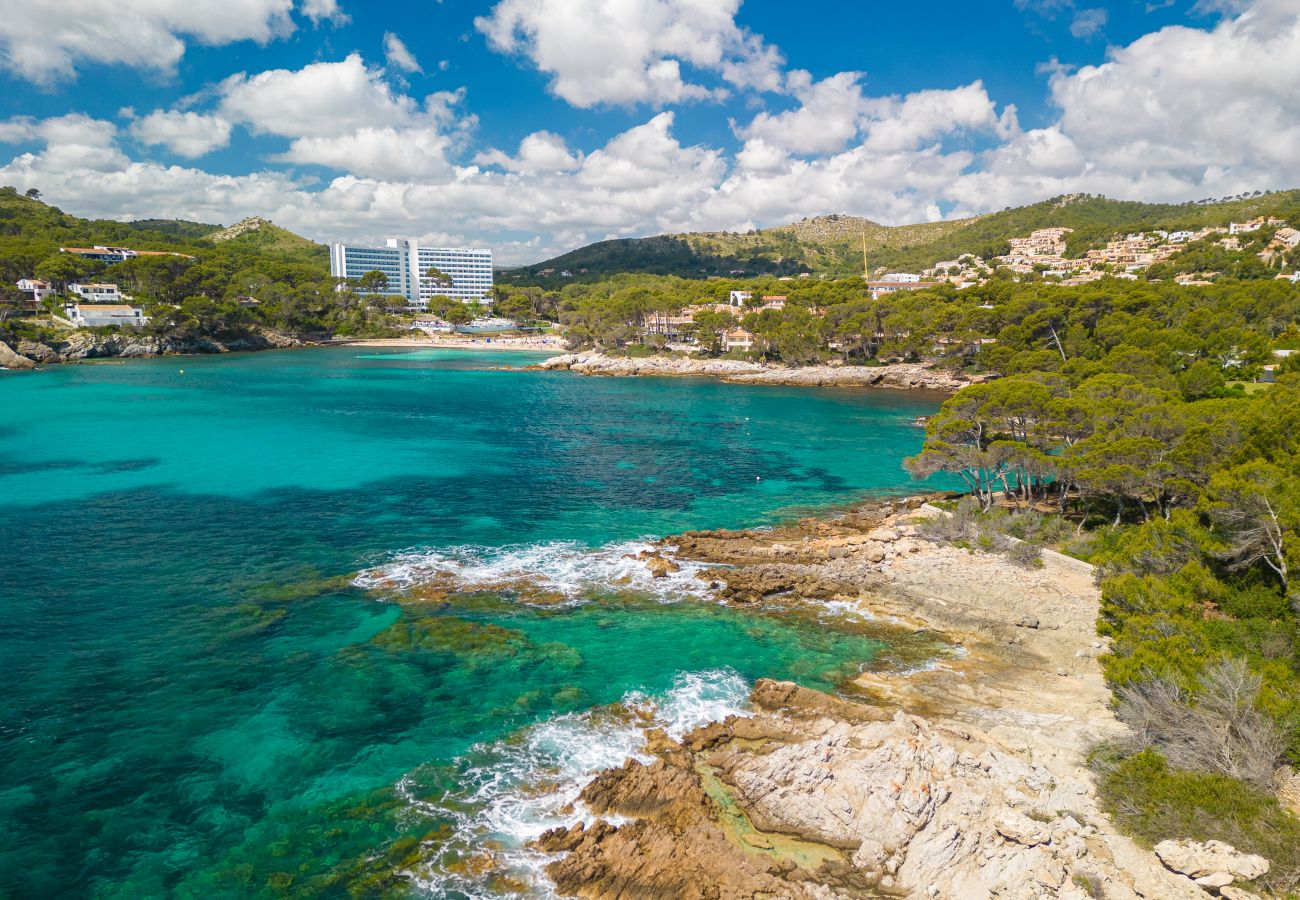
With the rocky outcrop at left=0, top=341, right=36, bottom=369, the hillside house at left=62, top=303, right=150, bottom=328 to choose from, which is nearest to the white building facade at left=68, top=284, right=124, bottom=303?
the hillside house at left=62, top=303, right=150, bottom=328

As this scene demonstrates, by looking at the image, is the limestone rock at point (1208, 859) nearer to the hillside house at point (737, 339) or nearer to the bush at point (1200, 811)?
the bush at point (1200, 811)

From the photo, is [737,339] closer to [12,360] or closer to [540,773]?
[12,360]

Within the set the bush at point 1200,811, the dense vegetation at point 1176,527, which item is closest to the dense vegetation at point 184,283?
the dense vegetation at point 1176,527

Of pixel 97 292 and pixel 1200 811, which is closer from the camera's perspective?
pixel 1200 811

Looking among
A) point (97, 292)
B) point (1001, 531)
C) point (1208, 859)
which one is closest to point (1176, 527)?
point (1001, 531)

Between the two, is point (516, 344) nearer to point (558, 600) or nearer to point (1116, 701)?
point (558, 600)

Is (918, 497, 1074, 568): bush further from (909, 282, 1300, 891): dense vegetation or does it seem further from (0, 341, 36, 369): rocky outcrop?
(0, 341, 36, 369): rocky outcrop
